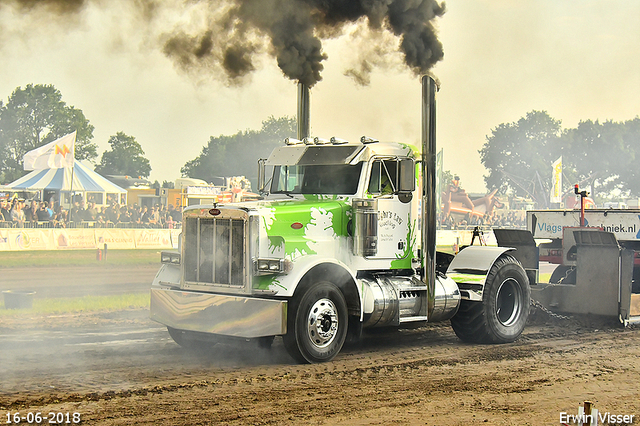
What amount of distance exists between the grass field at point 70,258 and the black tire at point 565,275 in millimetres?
15689

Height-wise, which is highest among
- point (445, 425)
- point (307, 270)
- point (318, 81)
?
point (318, 81)

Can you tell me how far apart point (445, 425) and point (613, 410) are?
1.80 metres

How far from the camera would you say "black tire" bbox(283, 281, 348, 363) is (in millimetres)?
8523

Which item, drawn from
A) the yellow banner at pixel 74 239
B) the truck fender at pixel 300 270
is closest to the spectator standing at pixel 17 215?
the yellow banner at pixel 74 239

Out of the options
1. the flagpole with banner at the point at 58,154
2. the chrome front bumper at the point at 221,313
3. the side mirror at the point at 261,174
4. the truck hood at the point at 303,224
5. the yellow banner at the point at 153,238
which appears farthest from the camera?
the flagpole with banner at the point at 58,154

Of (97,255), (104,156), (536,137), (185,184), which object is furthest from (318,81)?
(104,156)

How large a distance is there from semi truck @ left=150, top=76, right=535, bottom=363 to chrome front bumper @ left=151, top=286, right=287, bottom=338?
0.04ft

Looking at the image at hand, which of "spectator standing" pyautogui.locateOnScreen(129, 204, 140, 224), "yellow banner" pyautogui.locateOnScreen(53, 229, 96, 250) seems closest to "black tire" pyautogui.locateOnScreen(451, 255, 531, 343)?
"yellow banner" pyautogui.locateOnScreen(53, 229, 96, 250)

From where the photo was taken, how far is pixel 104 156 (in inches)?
4309

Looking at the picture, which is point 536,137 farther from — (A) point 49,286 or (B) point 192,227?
(B) point 192,227

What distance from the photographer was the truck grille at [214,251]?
8719mm

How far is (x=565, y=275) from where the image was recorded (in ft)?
46.5

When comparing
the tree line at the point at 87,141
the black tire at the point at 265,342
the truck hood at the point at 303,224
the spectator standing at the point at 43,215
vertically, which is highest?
the tree line at the point at 87,141

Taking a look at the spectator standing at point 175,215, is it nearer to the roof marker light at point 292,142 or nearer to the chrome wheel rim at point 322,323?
Result: the roof marker light at point 292,142
